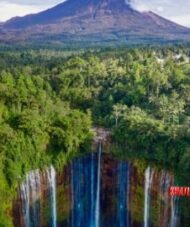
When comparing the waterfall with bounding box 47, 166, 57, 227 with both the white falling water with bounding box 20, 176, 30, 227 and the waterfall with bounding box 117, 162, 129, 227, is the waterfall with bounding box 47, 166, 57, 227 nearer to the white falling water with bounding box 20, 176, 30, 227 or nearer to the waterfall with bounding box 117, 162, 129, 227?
the white falling water with bounding box 20, 176, 30, 227

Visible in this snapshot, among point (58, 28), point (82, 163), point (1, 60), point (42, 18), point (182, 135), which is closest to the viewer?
point (182, 135)

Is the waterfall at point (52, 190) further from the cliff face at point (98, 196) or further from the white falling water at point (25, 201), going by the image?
the white falling water at point (25, 201)

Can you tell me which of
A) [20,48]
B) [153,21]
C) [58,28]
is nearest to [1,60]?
[20,48]

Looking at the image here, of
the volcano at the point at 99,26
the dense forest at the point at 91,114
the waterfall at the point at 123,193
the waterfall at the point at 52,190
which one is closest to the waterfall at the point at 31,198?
the dense forest at the point at 91,114

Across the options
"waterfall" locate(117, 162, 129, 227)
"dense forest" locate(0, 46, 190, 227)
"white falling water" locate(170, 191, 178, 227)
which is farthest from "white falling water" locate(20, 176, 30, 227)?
"white falling water" locate(170, 191, 178, 227)

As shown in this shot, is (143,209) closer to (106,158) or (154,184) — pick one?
(154,184)

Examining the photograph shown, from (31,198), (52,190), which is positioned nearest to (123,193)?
(52,190)
